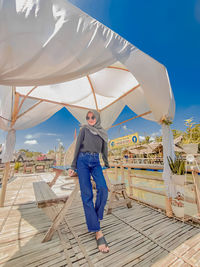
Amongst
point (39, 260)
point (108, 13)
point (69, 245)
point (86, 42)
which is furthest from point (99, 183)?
point (108, 13)

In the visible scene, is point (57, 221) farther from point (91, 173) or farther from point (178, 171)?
point (178, 171)

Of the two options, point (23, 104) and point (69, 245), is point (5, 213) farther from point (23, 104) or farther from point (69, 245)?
point (23, 104)

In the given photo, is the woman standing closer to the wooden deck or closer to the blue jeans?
the blue jeans

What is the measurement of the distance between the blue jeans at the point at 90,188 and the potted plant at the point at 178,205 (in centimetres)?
132

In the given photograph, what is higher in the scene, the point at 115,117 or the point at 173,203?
the point at 115,117

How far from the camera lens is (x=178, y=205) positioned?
1956 mm

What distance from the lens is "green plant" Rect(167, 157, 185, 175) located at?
2016 mm

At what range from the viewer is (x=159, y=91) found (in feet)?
6.92

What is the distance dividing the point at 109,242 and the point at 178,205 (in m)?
1.29

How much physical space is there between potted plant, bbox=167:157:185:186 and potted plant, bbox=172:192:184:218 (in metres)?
0.21

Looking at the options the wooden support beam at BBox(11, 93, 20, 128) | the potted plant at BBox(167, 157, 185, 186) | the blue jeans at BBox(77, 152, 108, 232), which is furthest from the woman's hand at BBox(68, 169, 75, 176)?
the wooden support beam at BBox(11, 93, 20, 128)

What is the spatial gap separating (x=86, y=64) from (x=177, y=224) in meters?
2.60

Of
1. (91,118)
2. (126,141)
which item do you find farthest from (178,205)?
(126,141)

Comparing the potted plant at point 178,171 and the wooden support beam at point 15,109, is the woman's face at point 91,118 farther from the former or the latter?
the wooden support beam at point 15,109
